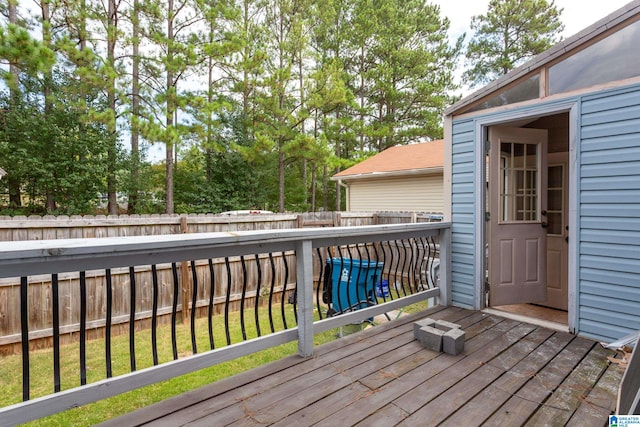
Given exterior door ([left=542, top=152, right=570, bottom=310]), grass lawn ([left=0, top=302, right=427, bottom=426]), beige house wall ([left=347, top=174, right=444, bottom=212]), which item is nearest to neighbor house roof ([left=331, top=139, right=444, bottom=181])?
beige house wall ([left=347, top=174, right=444, bottom=212])

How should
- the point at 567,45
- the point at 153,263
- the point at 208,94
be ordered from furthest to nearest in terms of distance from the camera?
the point at 208,94 < the point at 567,45 < the point at 153,263

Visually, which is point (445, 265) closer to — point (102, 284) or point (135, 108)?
point (102, 284)

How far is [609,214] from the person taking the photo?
2.69 metres

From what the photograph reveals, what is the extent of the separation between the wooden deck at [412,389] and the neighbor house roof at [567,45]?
2.39m

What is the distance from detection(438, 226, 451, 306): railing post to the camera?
142 inches

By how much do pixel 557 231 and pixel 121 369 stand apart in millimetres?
5340

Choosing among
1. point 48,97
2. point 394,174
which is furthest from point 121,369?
point 48,97

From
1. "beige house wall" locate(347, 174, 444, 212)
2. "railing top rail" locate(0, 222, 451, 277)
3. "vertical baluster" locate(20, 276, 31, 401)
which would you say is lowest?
"vertical baluster" locate(20, 276, 31, 401)

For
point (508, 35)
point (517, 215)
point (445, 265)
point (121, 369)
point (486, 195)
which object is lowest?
point (121, 369)

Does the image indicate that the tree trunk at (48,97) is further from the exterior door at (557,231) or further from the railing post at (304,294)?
the exterior door at (557,231)

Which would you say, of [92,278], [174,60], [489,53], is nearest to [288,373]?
[92,278]

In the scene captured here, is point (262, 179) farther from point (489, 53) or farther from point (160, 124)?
point (489, 53)

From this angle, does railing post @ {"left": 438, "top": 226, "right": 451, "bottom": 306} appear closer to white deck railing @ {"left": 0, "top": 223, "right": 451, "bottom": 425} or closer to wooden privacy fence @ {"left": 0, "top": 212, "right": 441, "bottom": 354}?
white deck railing @ {"left": 0, "top": 223, "right": 451, "bottom": 425}

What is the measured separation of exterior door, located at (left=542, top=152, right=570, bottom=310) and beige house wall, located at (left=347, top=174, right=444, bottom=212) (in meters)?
5.65
